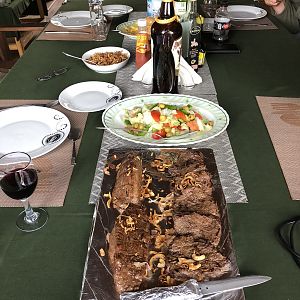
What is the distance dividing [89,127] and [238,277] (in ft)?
2.16

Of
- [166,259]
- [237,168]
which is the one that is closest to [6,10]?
[237,168]

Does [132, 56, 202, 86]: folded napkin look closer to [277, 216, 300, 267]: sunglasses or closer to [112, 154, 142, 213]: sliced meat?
[112, 154, 142, 213]: sliced meat

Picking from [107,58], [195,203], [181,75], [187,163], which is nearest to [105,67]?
[107,58]

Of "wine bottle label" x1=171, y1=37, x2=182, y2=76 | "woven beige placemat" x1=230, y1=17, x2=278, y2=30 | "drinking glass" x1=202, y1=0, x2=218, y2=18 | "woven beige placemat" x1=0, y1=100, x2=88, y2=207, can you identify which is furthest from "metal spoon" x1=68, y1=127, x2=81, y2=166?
"drinking glass" x1=202, y1=0, x2=218, y2=18

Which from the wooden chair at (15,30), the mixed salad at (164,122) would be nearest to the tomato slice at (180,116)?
the mixed salad at (164,122)

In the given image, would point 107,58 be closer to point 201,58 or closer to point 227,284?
point 201,58

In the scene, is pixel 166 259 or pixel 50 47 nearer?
pixel 166 259

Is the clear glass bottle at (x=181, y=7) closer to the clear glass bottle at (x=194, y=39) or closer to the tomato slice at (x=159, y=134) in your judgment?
the clear glass bottle at (x=194, y=39)

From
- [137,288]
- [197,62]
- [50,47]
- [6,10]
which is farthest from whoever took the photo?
[6,10]

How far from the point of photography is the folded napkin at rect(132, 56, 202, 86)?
1.32 m

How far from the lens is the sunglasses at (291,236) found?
0.72 meters

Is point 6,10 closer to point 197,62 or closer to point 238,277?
point 197,62

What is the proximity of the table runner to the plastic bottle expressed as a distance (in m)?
0.07

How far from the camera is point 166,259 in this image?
0.69m
